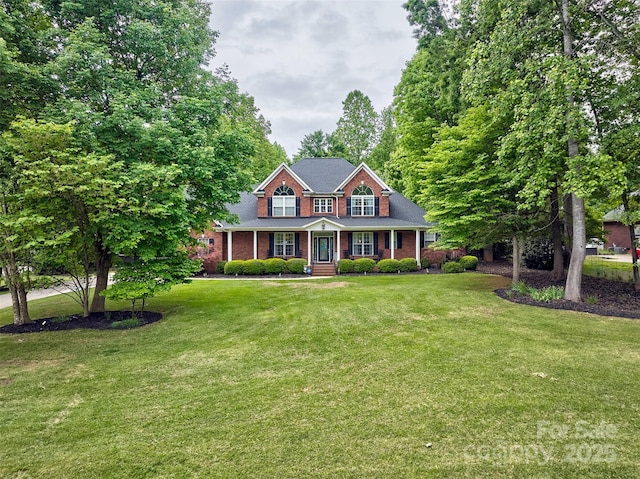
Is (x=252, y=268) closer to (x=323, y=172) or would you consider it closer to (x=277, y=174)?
(x=277, y=174)

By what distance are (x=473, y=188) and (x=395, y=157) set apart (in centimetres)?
1293

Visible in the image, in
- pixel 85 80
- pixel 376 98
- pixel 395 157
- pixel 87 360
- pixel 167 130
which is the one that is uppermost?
pixel 376 98

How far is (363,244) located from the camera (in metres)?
21.5

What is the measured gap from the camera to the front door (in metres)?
21.7

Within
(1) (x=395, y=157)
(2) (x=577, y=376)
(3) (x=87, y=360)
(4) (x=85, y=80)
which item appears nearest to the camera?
(2) (x=577, y=376)

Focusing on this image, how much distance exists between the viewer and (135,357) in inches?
253

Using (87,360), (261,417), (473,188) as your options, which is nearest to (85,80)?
(87,360)

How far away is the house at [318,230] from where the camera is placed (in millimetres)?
21031

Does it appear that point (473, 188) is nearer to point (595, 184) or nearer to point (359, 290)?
point (595, 184)

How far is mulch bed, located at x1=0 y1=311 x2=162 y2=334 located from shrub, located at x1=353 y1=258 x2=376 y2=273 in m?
11.9

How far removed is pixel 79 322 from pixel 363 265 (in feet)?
45.6

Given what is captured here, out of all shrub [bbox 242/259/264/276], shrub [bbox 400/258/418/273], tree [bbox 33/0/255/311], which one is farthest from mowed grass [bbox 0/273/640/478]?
shrub [bbox 400/258/418/273]

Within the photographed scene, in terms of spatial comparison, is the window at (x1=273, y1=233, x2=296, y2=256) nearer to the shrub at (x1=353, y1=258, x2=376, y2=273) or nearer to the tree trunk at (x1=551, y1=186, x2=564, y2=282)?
the shrub at (x1=353, y1=258, x2=376, y2=273)

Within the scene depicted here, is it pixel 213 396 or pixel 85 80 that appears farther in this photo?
pixel 85 80
